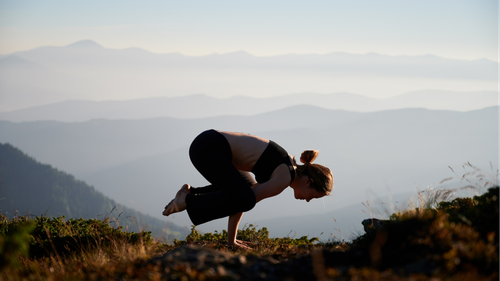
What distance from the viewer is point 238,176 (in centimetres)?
424

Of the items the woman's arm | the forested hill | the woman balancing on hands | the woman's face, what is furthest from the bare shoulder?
the forested hill

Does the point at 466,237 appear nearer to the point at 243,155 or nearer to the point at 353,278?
the point at 353,278

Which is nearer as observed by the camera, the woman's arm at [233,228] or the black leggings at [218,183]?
the black leggings at [218,183]

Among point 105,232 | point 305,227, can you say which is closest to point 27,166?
point 305,227

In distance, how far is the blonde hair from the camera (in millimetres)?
4543

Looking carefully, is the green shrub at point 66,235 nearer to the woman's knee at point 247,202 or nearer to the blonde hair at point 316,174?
the woman's knee at point 247,202

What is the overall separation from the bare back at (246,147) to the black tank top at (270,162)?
0.18 ft

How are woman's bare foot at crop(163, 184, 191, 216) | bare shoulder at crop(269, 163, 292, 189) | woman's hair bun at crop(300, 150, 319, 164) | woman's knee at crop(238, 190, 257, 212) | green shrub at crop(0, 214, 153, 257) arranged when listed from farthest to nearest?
green shrub at crop(0, 214, 153, 257)
woman's hair bun at crop(300, 150, 319, 164)
woman's bare foot at crop(163, 184, 191, 216)
bare shoulder at crop(269, 163, 292, 189)
woman's knee at crop(238, 190, 257, 212)

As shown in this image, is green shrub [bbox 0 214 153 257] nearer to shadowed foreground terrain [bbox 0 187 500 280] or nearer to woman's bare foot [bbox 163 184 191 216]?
woman's bare foot [bbox 163 184 191 216]

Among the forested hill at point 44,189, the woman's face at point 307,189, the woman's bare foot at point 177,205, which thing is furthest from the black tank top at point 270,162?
the forested hill at point 44,189

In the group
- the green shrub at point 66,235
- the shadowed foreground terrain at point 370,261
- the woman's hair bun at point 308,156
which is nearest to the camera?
the shadowed foreground terrain at point 370,261

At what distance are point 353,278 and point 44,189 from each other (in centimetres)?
13020

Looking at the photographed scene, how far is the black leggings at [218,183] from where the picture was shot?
165 inches

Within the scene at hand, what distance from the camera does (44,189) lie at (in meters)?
113
